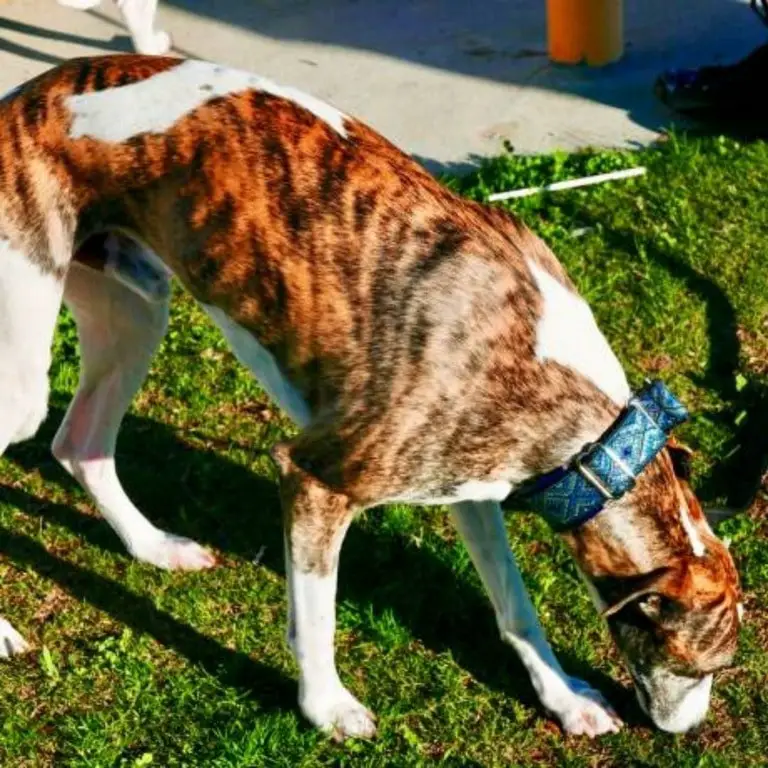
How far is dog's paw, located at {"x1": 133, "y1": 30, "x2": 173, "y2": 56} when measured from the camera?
26.0 feet

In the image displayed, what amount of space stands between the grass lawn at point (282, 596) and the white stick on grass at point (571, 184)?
0.45 meters

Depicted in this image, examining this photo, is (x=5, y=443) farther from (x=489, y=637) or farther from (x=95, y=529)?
(x=489, y=637)

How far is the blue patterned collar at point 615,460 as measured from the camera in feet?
12.8

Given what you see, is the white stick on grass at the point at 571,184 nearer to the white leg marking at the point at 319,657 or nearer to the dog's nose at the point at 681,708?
the white leg marking at the point at 319,657

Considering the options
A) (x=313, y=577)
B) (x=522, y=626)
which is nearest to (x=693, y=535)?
(x=522, y=626)

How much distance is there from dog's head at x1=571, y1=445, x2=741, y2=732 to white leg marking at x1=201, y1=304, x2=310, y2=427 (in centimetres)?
84

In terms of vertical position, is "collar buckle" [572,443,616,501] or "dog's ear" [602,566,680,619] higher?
"collar buckle" [572,443,616,501]

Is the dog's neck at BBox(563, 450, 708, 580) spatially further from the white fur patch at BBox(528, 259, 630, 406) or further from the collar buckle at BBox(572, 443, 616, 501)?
the white fur patch at BBox(528, 259, 630, 406)

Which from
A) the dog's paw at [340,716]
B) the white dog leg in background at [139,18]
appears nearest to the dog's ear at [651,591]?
the dog's paw at [340,716]

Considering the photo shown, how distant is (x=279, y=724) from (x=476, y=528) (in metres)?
0.83

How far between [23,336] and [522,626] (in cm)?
170

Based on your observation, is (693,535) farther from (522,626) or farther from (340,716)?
(340,716)

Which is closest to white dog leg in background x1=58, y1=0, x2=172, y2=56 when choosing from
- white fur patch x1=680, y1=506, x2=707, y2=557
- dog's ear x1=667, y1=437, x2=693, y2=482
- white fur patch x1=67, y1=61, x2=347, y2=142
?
white fur patch x1=67, y1=61, x2=347, y2=142

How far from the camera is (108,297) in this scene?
4809mm
